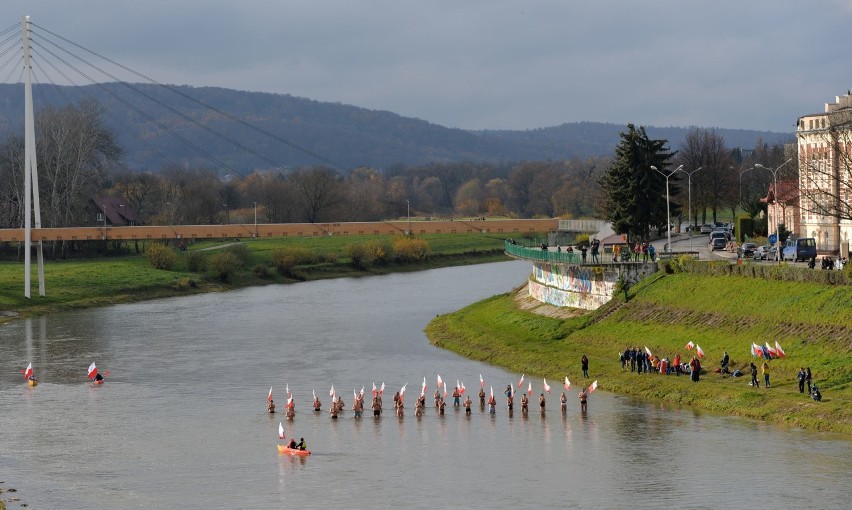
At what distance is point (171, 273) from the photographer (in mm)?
117500

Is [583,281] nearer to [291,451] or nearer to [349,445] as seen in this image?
[349,445]

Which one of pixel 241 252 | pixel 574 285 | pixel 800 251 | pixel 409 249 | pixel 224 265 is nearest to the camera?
pixel 800 251

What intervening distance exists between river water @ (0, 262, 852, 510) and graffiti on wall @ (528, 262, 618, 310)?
34.0 feet

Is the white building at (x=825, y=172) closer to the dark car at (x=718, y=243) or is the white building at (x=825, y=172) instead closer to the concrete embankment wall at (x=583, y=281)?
the dark car at (x=718, y=243)

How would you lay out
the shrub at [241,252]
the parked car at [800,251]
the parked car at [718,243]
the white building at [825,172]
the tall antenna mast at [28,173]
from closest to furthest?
1. the parked car at [800,251]
2. the white building at [825,172]
3. the parked car at [718,243]
4. the tall antenna mast at [28,173]
5. the shrub at [241,252]

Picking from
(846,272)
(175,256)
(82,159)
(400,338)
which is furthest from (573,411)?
(82,159)

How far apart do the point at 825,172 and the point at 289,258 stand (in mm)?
62439

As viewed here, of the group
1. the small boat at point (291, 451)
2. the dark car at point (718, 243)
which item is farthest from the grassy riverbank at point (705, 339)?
the dark car at point (718, 243)

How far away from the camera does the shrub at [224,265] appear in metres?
119

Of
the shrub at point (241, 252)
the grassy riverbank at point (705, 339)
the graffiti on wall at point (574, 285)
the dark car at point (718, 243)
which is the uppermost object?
the dark car at point (718, 243)

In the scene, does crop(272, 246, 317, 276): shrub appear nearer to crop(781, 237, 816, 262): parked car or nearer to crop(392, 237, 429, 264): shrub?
crop(392, 237, 429, 264): shrub

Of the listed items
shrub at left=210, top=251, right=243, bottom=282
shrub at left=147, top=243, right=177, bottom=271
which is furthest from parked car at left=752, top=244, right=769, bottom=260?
shrub at left=147, top=243, right=177, bottom=271

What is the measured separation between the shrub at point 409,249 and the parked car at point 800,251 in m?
67.2

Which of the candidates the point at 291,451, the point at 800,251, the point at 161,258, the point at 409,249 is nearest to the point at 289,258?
the point at 161,258
